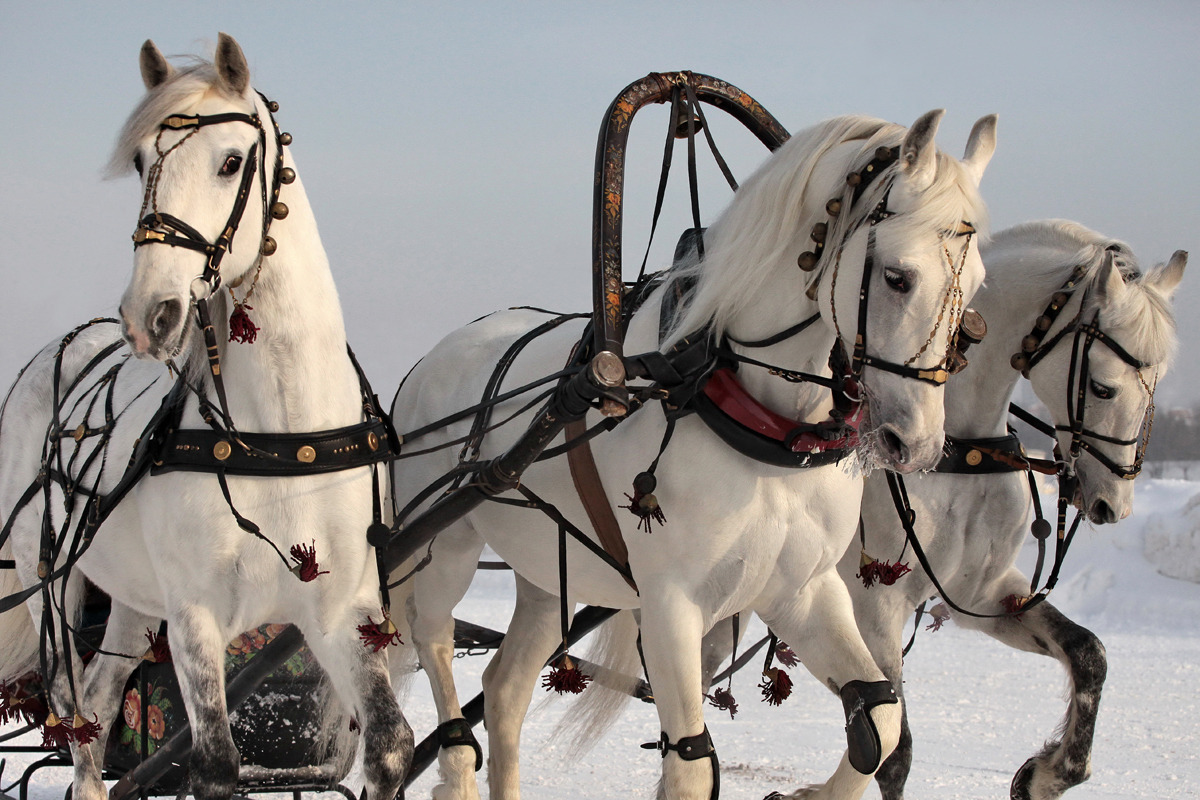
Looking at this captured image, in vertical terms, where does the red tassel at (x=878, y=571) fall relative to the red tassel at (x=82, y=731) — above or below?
above

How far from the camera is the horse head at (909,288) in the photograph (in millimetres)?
2285

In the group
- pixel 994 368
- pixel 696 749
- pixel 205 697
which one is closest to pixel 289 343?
pixel 205 697

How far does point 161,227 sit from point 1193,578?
432 inches

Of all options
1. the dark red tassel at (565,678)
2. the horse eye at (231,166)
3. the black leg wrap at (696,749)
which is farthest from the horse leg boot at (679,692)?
the horse eye at (231,166)

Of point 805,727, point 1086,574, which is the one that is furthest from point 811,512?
point 1086,574

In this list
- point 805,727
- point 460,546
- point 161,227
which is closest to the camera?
point 161,227

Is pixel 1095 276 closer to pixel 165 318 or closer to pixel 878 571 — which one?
pixel 878 571

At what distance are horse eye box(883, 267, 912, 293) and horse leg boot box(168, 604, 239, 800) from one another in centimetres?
168

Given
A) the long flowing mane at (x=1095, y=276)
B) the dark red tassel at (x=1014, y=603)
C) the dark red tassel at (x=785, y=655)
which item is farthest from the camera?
the dark red tassel at (x=785, y=655)

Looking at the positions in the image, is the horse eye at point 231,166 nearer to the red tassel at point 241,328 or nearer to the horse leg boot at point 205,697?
the red tassel at point 241,328

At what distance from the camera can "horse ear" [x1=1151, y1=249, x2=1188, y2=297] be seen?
3.54m

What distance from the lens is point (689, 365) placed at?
2684 millimetres

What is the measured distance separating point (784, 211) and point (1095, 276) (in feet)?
4.40

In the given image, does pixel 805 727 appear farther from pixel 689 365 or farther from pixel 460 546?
pixel 689 365
